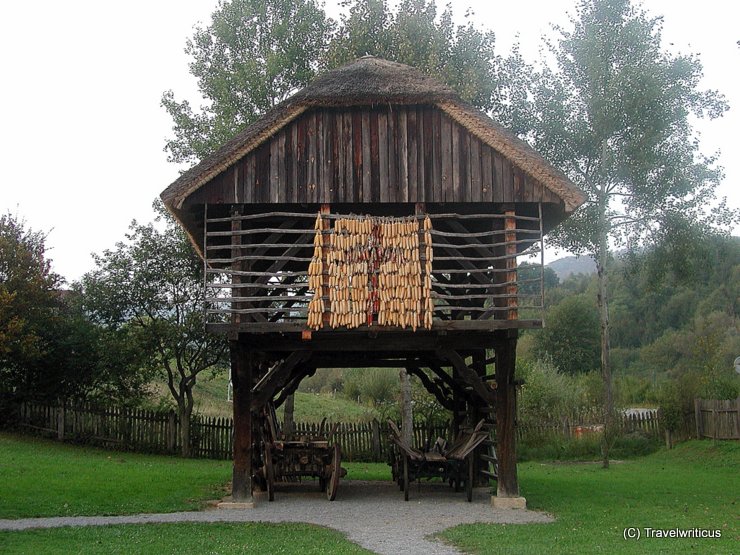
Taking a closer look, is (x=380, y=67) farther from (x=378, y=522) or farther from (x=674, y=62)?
(x=674, y=62)

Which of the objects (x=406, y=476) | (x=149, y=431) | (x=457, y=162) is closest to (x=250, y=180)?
(x=457, y=162)

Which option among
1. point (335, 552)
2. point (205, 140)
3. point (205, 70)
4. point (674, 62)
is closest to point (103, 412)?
point (205, 140)

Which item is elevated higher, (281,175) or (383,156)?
(383,156)

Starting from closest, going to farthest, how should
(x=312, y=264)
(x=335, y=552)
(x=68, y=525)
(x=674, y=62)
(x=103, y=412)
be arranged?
1. (x=335, y=552)
2. (x=68, y=525)
3. (x=312, y=264)
4. (x=103, y=412)
5. (x=674, y=62)

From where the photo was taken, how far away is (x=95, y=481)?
1752 cm

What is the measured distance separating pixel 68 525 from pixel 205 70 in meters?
21.6

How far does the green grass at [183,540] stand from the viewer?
1049cm

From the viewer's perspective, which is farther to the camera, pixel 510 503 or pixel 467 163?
pixel 467 163

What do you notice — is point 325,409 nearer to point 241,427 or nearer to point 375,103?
point 241,427

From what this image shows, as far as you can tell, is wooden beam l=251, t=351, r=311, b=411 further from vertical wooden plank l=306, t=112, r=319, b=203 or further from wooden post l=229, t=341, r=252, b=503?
vertical wooden plank l=306, t=112, r=319, b=203

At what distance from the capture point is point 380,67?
16.8 metres

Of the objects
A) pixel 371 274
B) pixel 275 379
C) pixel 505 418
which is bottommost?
pixel 505 418

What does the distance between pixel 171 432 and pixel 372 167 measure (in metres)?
14.7

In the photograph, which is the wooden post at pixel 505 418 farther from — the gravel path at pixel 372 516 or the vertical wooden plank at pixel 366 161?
the vertical wooden plank at pixel 366 161
